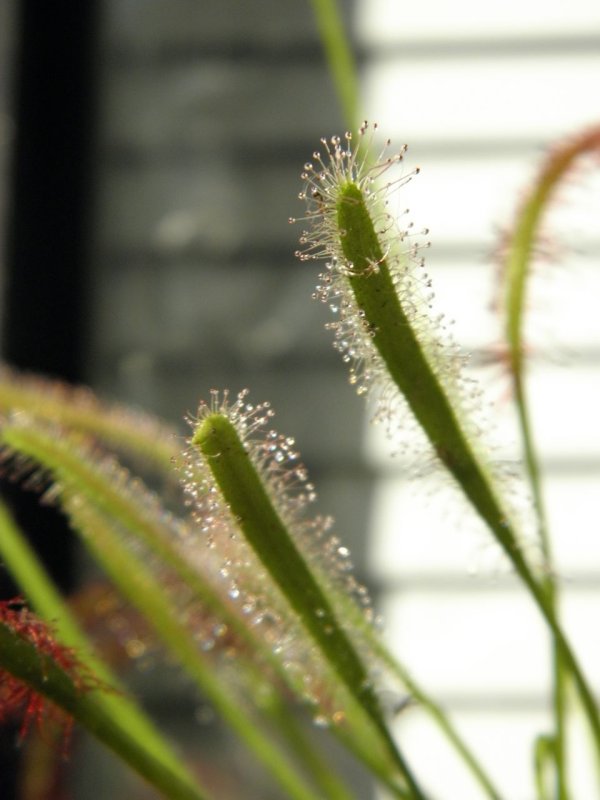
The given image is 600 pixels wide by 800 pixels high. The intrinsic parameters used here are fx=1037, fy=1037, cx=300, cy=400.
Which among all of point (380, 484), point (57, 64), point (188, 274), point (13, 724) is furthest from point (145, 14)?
point (13, 724)

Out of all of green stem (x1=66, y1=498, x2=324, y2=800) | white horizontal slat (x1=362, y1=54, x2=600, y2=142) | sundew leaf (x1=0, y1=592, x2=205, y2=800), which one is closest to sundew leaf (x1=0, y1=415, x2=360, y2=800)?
green stem (x1=66, y1=498, x2=324, y2=800)

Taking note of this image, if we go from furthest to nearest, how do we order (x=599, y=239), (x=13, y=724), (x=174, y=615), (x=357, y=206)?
(x=599, y=239) → (x=13, y=724) → (x=174, y=615) → (x=357, y=206)

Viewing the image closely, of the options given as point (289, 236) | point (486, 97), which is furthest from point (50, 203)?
point (486, 97)

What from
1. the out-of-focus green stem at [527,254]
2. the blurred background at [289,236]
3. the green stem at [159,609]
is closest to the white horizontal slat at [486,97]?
A: the blurred background at [289,236]

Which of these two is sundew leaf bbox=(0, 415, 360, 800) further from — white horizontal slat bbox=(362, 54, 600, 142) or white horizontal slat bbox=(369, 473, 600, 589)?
white horizontal slat bbox=(362, 54, 600, 142)

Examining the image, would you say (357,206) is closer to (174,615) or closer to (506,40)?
(174,615)
